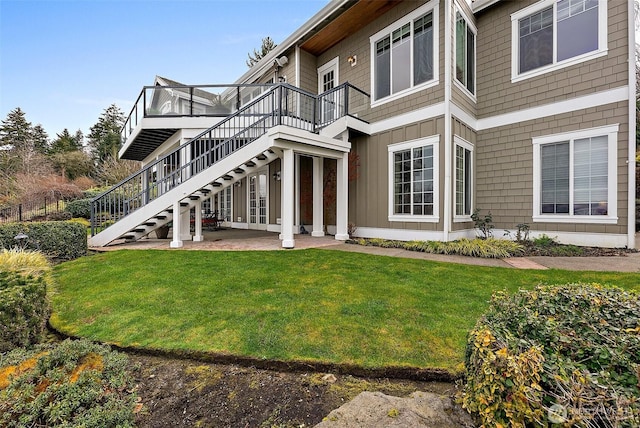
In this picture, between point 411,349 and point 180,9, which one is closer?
point 411,349

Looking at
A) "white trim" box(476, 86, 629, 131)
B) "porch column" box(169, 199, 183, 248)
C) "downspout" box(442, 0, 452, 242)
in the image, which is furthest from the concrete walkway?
"white trim" box(476, 86, 629, 131)

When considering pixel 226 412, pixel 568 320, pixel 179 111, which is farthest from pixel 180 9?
pixel 568 320

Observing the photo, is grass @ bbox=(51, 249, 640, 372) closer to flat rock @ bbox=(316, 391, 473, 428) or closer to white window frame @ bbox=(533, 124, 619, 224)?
flat rock @ bbox=(316, 391, 473, 428)

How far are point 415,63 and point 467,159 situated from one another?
308cm

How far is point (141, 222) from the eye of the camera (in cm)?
824

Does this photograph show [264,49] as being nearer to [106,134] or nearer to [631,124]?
[106,134]

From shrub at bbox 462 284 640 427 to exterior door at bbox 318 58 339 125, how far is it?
8.20m

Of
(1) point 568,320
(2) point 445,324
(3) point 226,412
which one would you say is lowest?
(3) point 226,412

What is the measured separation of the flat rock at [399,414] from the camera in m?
1.64

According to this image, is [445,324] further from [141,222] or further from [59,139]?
[59,139]

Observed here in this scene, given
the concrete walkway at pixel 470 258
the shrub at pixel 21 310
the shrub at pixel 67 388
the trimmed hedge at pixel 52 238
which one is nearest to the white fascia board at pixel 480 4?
the concrete walkway at pixel 470 258

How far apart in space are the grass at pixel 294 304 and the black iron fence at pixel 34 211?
41.2 feet

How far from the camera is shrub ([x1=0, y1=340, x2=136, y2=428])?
6.12 ft

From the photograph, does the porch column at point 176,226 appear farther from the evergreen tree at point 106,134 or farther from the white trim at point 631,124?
the evergreen tree at point 106,134
